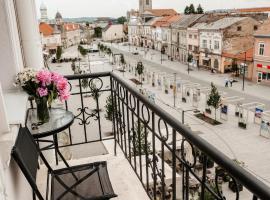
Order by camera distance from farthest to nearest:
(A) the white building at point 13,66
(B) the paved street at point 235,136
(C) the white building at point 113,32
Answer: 1. (C) the white building at point 113,32
2. (B) the paved street at point 235,136
3. (A) the white building at point 13,66

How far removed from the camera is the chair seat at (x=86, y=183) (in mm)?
2518

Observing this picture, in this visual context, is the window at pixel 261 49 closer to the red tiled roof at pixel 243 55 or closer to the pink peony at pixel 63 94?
the red tiled roof at pixel 243 55

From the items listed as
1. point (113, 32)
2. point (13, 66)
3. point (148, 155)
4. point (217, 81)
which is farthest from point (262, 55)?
point (113, 32)

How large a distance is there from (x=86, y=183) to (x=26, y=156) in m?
0.66

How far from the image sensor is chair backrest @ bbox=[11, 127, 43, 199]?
2.06 metres

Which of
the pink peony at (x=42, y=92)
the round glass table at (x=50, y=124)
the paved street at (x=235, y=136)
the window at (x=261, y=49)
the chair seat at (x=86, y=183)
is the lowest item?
the paved street at (x=235, y=136)

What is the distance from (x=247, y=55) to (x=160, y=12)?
49.0m

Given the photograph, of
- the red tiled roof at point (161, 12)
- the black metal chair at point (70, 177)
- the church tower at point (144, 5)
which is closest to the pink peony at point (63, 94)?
the black metal chair at point (70, 177)

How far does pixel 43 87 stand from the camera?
335cm

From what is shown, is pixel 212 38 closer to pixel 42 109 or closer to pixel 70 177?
pixel 42 109

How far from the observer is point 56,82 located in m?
3.42

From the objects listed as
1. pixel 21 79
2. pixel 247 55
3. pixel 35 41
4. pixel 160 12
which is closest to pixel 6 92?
pixel 21 79

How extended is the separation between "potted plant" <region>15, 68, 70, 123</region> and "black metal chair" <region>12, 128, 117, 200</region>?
2.63ft

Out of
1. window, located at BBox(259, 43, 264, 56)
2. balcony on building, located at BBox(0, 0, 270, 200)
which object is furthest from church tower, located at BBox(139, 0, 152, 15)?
balcony on building, located at BBox(0, 0, 270, 200)
